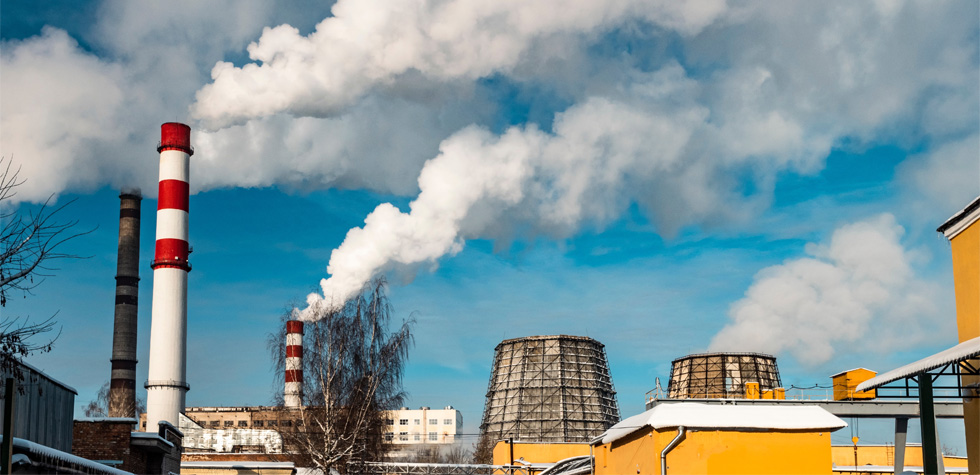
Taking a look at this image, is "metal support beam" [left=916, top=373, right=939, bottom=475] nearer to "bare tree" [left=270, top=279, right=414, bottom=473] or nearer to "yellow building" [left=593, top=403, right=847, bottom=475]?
"yellow building" [left=593, top=403, right=847, bottom=475]

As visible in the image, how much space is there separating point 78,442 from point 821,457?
567 inches

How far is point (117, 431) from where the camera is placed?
18.5 metres

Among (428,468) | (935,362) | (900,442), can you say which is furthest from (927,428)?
(428,468)

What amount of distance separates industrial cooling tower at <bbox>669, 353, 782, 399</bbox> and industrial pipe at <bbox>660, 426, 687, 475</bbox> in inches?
1352

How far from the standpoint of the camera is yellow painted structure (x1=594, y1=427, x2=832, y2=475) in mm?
14453

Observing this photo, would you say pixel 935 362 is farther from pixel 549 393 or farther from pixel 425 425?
pixel 425 425

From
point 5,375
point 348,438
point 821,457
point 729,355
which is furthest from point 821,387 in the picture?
point 729,355

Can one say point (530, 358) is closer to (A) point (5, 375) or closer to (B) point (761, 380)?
(B) point (761, 380)

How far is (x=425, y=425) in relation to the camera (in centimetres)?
8450

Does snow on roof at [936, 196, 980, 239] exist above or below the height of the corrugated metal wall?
above

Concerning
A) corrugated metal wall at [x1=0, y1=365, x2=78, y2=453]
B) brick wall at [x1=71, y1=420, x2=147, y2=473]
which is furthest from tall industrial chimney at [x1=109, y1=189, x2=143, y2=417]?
corrugated metal wall at [x1=0, y1=365, x2=78, y2=453]

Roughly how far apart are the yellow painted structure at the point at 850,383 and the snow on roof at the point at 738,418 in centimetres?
982

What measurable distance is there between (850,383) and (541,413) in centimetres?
2604

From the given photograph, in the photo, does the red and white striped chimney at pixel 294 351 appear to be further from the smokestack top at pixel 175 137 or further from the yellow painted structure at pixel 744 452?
the yellow painted structure at pixel 744 452
